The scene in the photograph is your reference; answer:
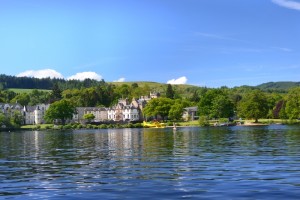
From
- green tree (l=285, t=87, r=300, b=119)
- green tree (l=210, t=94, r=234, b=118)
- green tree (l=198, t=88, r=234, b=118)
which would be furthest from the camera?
green tree (l=198, t=88, r=234, b=118)

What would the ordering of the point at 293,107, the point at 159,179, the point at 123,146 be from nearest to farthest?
1. the point at 159,179
2. the point at 123,146
3. the point at 293,107

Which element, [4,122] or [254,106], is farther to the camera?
[4,122]

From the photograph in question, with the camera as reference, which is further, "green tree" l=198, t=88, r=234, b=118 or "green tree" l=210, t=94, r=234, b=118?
"green tree" l=198, t=88, r=234, b=118

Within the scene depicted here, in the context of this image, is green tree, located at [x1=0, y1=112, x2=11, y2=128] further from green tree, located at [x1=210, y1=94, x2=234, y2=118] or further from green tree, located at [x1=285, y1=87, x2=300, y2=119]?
green tree, located at [x1=285, y1=87, x2=300, y2=119]

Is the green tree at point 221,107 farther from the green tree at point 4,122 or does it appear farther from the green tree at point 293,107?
the green tree at point 4,122

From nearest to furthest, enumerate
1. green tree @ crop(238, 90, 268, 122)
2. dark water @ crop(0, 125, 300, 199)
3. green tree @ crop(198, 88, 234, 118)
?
dark water @ crop(0, 125, 300, 199) → green tree @ crop(238, 90, 268, 122) → green tree @ crop(198, 88, 234, 118)

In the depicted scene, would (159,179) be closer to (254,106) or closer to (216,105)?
(254,106)

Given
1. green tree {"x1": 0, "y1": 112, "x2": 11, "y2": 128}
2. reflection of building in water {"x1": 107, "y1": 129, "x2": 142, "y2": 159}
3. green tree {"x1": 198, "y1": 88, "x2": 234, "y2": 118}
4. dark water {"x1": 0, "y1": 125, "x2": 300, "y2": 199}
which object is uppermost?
green tree {"x1": 198, "y1": 88, "x2": 234, "y2": 118}

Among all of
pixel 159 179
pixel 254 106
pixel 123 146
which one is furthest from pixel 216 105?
pixel 159 179

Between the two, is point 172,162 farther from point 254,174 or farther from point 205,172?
point 254,174

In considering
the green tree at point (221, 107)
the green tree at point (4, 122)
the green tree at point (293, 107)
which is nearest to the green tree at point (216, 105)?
the green tree at point (221, 107)

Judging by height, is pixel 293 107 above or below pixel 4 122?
above

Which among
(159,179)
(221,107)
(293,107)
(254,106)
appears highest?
(221,107)

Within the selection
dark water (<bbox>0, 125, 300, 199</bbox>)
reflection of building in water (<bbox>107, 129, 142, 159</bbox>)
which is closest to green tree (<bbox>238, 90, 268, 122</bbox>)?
reflection of building in water (<bbox>107, 129, 142, 159</bbox>)
